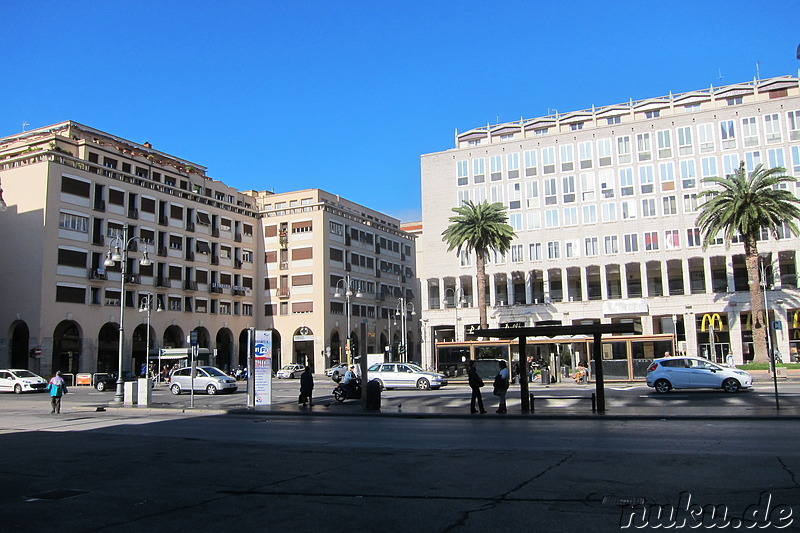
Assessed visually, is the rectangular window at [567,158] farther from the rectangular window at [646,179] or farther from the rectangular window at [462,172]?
the rectangular window at [462,172]

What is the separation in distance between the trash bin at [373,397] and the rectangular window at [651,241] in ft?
164

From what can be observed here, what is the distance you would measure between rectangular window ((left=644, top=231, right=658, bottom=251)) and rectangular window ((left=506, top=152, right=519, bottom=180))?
15.9 m

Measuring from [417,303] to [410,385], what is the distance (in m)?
65.5

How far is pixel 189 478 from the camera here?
1023 cm

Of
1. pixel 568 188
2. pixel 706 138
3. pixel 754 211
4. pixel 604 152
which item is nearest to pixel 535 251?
pixel 568 188

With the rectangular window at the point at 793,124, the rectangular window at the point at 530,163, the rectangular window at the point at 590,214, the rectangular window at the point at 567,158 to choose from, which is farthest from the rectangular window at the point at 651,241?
the rectangular window at the point at 793,124

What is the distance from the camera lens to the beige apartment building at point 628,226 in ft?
205

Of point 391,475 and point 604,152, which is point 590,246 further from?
point 391,475

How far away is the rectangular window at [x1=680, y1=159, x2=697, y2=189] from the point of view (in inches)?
2562

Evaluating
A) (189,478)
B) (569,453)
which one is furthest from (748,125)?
(189,478)

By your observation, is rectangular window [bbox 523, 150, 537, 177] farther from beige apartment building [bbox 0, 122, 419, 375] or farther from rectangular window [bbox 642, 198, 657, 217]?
Result: beige apartment building [bbox 0, 122, 419, 375]

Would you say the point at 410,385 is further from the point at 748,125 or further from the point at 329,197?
the point at 329,197

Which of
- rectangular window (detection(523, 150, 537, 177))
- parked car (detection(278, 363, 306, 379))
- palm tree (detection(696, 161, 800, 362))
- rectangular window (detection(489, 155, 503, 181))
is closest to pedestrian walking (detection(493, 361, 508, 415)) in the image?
palm tree (detection(696, 161, 800, 362))

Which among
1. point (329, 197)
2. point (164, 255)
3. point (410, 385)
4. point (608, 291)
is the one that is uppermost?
point (329, 197)
